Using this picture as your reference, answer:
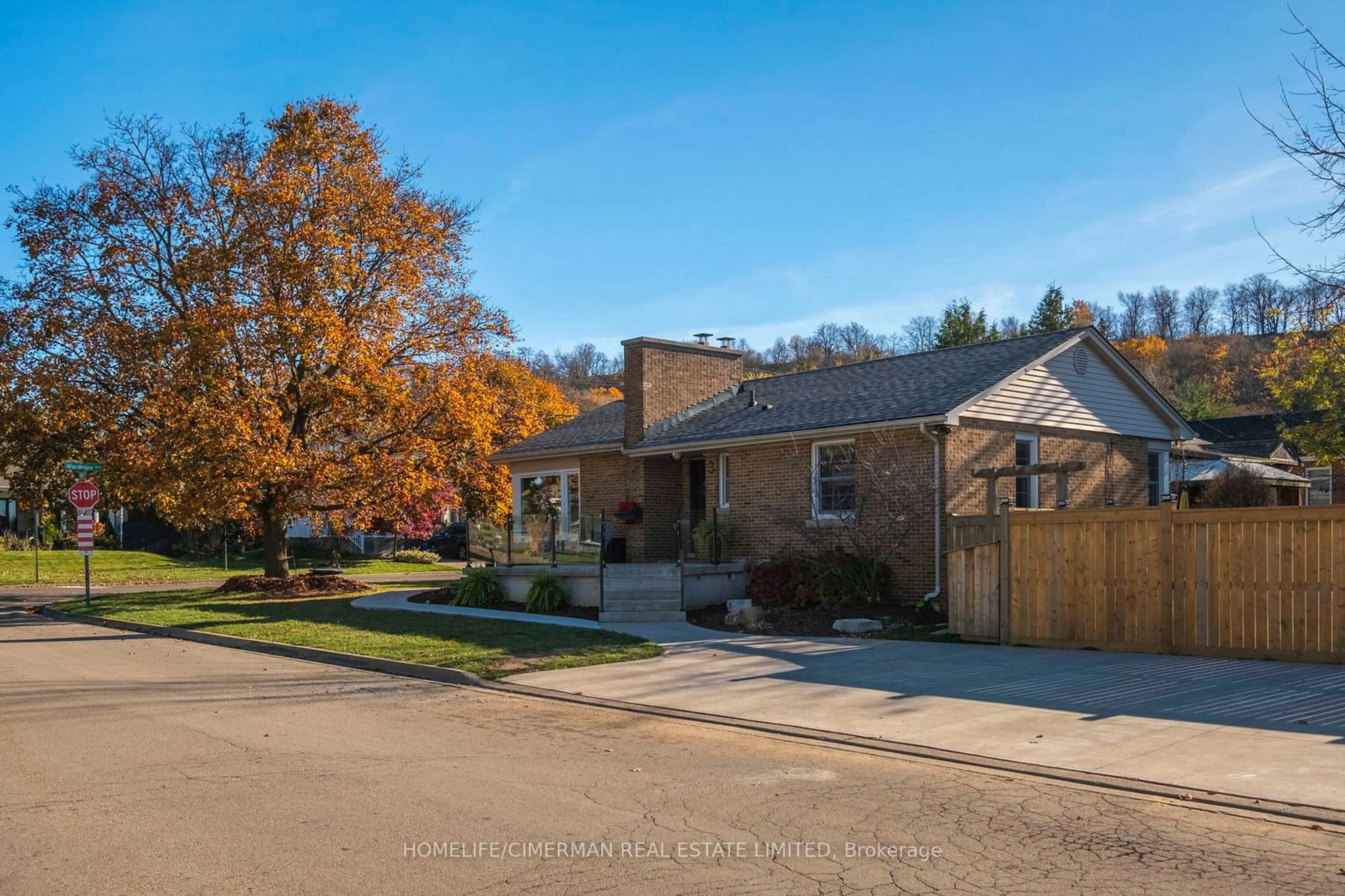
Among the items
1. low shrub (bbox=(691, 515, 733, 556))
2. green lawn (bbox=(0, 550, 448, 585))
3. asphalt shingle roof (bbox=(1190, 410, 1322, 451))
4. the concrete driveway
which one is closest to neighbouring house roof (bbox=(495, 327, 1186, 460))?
low shrub (bbox=(691, 515, 733, 556))

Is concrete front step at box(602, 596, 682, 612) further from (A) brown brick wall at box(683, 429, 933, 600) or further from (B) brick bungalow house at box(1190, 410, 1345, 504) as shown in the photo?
(B) brick bungalow house at box(1190, 410, 1345, 504)

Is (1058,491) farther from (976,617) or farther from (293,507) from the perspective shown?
(293,507)

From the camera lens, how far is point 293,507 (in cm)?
2477

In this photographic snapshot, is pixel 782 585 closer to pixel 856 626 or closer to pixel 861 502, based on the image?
pixel 861 502

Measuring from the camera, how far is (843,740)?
9.27 m

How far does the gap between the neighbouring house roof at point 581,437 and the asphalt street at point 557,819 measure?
1562 centimetres

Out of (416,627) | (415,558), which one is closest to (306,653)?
(416,627)

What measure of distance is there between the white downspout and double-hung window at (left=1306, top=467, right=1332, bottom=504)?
759cm

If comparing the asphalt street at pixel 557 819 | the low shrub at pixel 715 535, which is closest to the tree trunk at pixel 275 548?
the low shrub at pixel 715 535

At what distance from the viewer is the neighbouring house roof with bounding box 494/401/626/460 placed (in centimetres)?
2583

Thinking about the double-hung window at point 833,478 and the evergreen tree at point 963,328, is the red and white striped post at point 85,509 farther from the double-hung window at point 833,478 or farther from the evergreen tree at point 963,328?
the evergreen tree at point 963,328

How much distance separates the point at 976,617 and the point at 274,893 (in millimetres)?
11639

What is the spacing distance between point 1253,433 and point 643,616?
39.4 meters

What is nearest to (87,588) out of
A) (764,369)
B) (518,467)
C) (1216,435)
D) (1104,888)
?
(518,467)
